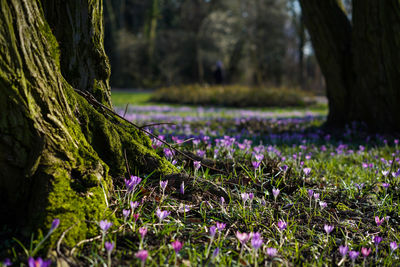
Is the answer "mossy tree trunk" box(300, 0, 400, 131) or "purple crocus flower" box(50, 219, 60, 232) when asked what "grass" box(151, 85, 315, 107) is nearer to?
"mossy tree trunk" box(300, 0, 400, 131)

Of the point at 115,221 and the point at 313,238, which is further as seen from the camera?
the point at 313,238

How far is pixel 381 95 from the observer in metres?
6.12

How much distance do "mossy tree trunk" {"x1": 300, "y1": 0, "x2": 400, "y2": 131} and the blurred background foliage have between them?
2626 centimetres

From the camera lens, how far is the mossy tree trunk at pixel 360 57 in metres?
5.87

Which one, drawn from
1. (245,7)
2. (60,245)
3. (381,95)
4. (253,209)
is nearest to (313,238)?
(253,209)

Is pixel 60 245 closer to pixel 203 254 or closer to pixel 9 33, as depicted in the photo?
pixel 203 254

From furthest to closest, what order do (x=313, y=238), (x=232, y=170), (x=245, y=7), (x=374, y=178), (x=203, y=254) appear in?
(x=245, y=7), (x=374, y=178), (x=232, y=170), (x=313, y=238), (x=203, y=254)

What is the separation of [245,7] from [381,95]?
1589 inches

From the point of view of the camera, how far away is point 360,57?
6.23m

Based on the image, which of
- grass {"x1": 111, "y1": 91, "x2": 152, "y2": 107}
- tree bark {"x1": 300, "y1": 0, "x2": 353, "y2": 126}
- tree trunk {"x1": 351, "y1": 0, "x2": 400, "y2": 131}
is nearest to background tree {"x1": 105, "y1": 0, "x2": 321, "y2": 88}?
grass {"x1": 111, "y1": 91, "x2": 152, "y2": 107}

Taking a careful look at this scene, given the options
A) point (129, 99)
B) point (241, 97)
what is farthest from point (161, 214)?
point (129, 99)

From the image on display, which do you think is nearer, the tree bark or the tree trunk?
the tree trunk

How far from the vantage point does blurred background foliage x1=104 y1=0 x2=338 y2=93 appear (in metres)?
35.2

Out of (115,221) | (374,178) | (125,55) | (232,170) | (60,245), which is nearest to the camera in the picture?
(60,245)
